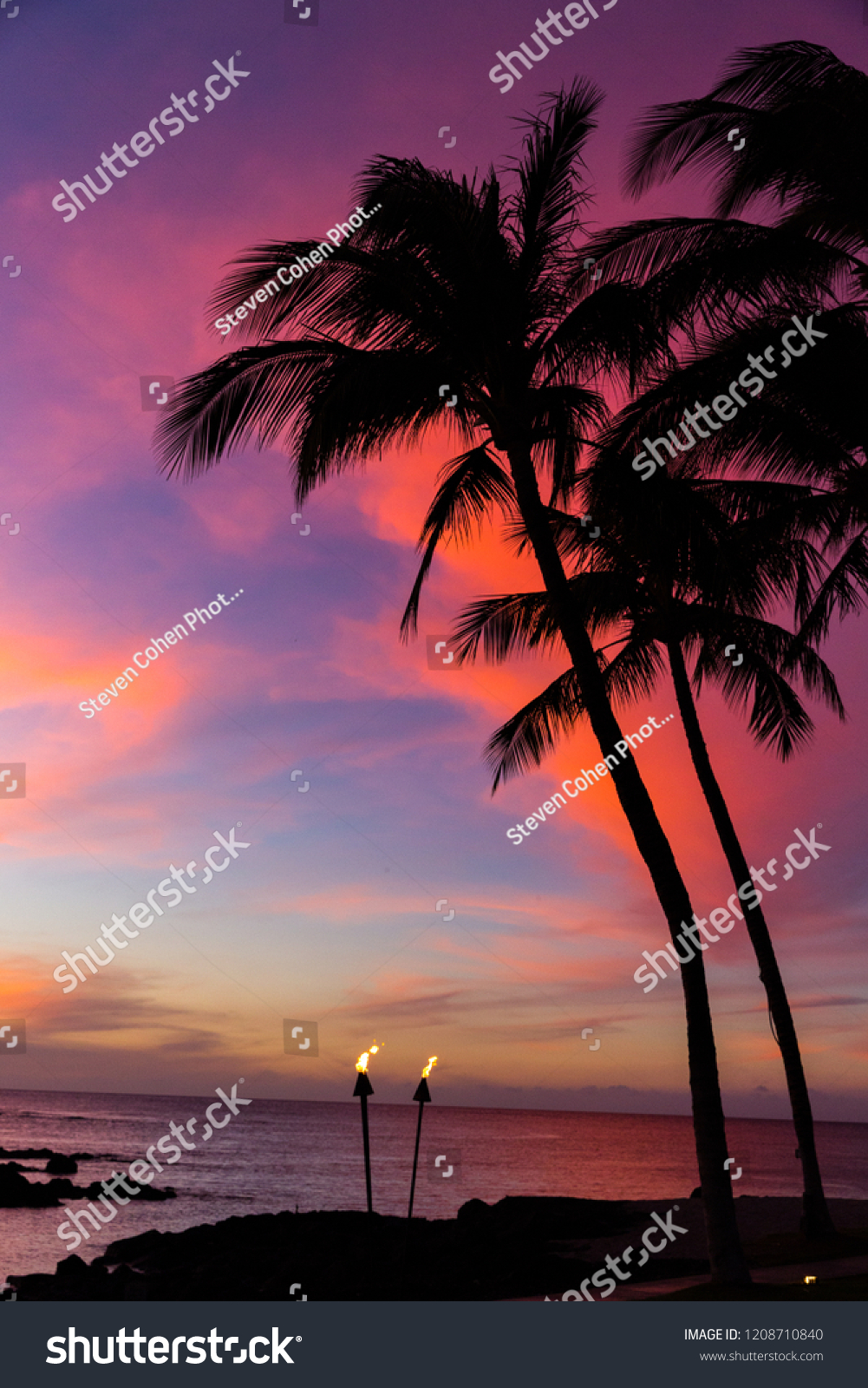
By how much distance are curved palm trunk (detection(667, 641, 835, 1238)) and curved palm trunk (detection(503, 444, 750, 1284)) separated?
5.26m

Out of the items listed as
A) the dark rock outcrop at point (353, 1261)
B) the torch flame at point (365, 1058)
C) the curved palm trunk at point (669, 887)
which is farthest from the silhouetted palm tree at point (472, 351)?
the dark rock outcrop at point (353, 1261)

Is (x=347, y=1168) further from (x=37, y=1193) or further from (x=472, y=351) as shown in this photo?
(x=472, y=351)

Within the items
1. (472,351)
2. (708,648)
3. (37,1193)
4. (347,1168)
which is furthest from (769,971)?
(347,1168)

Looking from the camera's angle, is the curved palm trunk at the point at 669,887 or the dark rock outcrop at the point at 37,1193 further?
the dark rock outcrop at the point at 37,1193

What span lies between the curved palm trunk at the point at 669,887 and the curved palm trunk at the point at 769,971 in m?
5.26

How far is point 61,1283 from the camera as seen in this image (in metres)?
22.0

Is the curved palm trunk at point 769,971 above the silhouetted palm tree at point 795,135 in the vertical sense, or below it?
below

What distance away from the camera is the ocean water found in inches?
1635

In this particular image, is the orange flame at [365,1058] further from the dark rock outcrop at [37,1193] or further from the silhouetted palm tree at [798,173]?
the dark rock outcrop at [37,1193]

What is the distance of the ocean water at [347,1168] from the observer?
41531mm

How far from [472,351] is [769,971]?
33.5 feet

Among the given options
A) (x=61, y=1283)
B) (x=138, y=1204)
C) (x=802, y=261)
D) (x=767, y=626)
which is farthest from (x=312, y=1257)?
(x=138, y=1204)

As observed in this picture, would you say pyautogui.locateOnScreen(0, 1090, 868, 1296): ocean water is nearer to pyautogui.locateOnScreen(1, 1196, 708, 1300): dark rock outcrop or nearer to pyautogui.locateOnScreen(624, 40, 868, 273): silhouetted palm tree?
pyautogui.locateOnScreen(1, 1196, 708, 1300): dark rock outcrop

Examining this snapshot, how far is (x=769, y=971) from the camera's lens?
1572 cm
